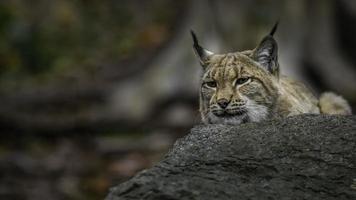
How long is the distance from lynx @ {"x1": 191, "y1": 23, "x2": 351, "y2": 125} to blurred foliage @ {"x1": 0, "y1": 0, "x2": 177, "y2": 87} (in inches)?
590

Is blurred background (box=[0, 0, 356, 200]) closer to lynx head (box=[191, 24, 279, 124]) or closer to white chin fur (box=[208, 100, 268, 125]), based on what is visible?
lynx head (box=[191, 24, 279, 124])

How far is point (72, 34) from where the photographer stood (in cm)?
2800

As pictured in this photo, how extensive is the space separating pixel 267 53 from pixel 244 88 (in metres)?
0.45

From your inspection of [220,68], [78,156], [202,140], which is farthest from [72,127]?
[202,140]

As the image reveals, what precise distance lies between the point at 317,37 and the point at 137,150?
4648mm

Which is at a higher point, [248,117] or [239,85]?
[239,85]

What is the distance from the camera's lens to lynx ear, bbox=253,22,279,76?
857cm

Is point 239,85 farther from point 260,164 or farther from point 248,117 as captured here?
point 260,164

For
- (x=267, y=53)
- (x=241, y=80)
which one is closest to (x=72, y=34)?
(x=267, y=53)

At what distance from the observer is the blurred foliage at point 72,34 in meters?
24.8

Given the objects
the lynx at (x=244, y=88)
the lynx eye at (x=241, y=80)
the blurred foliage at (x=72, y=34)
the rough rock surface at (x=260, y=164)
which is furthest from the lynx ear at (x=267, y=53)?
the blurred foliage at (x=72, y=34)

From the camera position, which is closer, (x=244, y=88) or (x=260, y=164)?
(x=260, y=164)

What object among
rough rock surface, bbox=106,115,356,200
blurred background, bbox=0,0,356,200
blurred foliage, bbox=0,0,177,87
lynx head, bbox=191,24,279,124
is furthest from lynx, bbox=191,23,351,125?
blurred foliage, bbox=0,0,177,87

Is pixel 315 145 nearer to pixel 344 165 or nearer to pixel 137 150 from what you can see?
pixel 344 165
